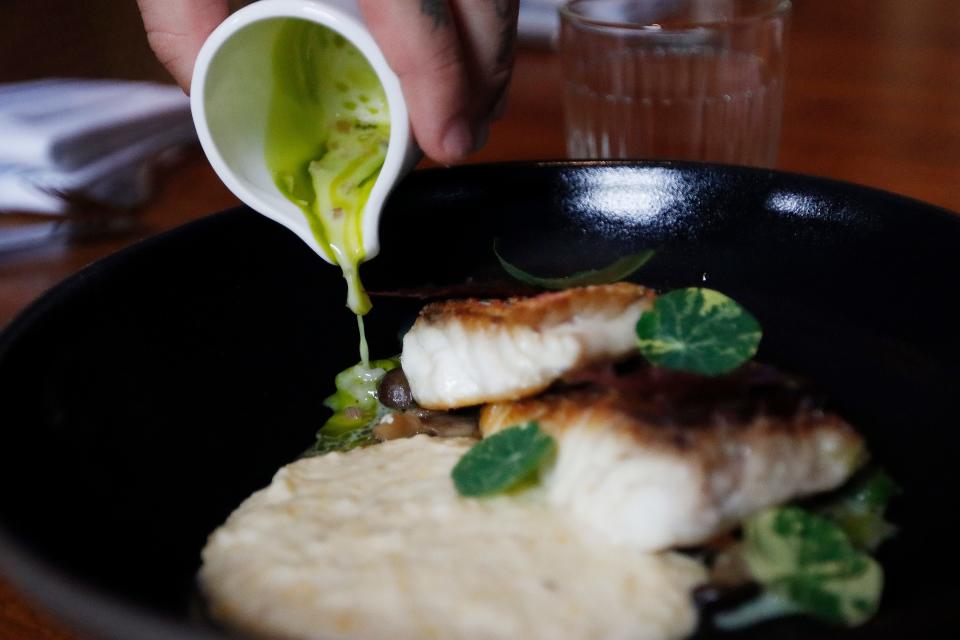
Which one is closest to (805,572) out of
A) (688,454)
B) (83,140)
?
(688,454)

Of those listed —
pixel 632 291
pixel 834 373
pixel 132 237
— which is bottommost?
pixel 132 237

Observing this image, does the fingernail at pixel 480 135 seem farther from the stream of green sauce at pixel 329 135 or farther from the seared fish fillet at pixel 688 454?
the seared fish fillet at pixel 688 454

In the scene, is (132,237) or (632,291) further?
(132,237)

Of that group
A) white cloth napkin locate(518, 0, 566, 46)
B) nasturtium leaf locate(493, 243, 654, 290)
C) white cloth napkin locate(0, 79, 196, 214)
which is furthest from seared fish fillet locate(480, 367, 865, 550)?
white cloth napkin locate(518, 0, 566, 46)

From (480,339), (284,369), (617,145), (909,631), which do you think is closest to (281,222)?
(284,369)

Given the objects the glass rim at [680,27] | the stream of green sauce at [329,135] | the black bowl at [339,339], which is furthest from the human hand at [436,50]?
the glass rim at [680,27]

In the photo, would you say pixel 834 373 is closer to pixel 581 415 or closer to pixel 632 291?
pixel 632 291

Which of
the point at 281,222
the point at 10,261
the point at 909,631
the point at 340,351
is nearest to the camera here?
the point at 909,631
